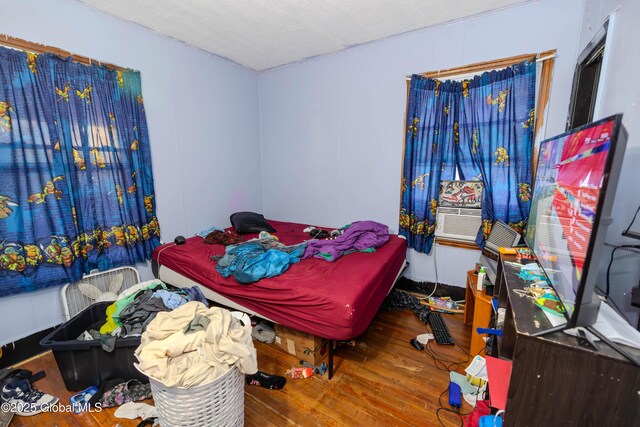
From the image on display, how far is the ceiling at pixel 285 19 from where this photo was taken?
2.18 metres

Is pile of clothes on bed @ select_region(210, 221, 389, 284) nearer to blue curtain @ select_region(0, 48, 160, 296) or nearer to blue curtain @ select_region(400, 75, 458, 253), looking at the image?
blue curtain @ select_region(400, 75, 458, 253)

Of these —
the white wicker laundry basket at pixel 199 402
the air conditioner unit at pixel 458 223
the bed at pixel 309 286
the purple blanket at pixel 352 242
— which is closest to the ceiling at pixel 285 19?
the air conditioner unit at pixel 458 223

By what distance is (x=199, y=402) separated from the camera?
3.97 ft

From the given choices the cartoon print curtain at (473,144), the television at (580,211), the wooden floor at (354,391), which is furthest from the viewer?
the cartoon print curtain at (473,144)

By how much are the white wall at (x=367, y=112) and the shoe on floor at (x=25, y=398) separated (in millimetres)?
2782

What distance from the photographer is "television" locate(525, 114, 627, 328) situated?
755mm

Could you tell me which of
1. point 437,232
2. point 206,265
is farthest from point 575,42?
point 206,265

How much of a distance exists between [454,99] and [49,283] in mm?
3772

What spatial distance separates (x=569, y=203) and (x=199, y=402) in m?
1.77

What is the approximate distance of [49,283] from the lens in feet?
6.76

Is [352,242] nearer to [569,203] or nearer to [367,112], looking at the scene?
[367,112]

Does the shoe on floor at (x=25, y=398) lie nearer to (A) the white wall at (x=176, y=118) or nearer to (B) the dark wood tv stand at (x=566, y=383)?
(A) the white wall at (x=176, y=118)

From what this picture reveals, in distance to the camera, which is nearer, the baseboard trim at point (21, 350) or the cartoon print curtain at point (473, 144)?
the baseboard trim at point (21, 350)

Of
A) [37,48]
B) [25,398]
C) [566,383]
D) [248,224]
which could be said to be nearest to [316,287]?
[566,383]
